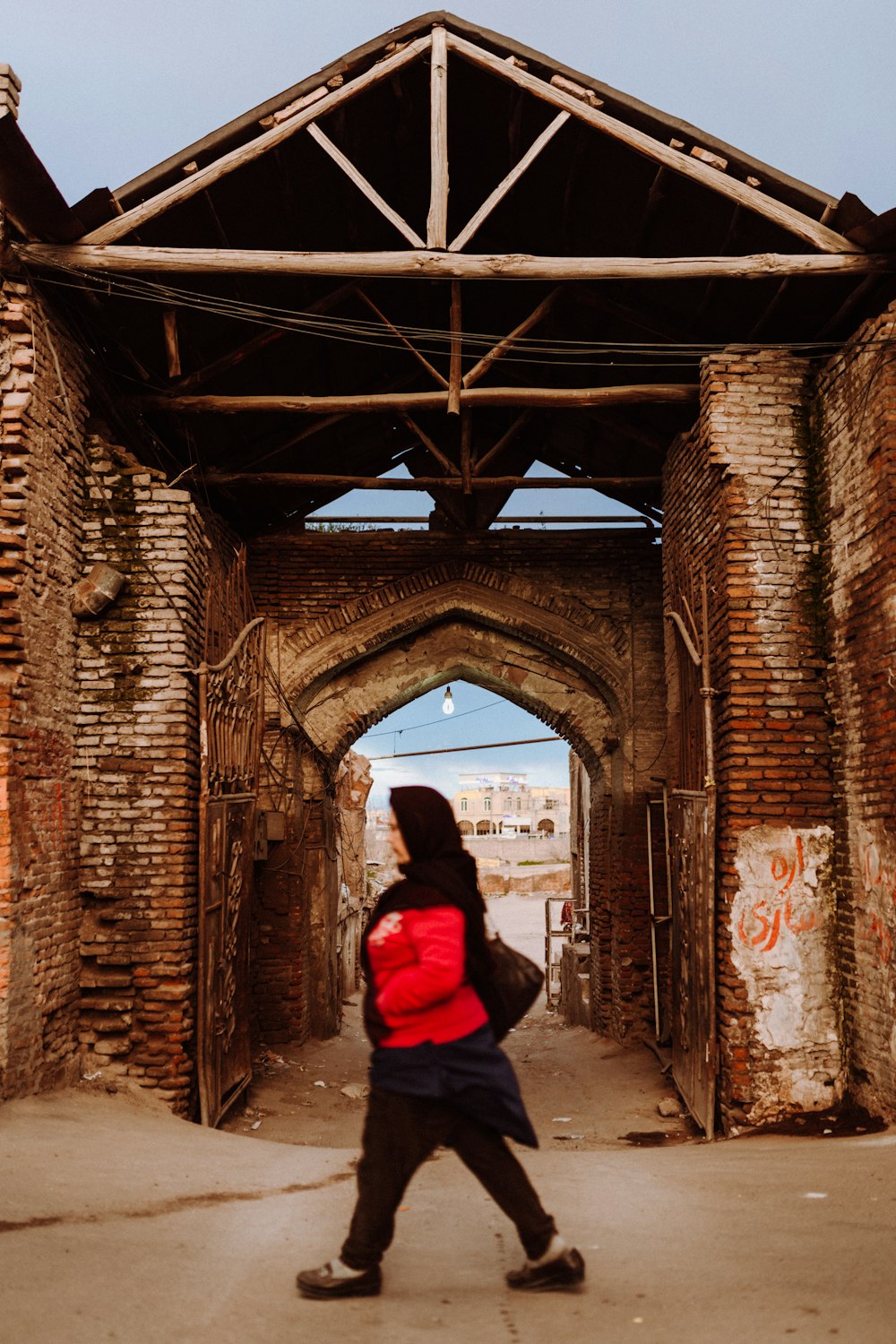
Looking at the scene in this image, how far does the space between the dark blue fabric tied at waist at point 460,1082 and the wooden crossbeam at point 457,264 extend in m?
5.27

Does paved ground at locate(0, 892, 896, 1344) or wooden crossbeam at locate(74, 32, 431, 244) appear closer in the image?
paved ground at locate(0, 892, 896, 1344)

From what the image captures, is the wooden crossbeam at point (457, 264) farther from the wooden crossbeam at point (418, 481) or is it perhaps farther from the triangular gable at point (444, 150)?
the wooden crossbeam at point (418, 481)

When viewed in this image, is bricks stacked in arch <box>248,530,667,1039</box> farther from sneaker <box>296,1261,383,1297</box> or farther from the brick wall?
sneaker <box>296,1261,383,1297</box>

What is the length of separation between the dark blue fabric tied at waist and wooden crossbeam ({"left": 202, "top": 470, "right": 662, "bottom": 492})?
6.94 meters

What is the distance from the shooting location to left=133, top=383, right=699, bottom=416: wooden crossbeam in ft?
25.3

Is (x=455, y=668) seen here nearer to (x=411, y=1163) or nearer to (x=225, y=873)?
(x=225, y=873)

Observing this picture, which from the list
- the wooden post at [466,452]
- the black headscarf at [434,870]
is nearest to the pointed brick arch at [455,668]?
the wooden post at [466,452]

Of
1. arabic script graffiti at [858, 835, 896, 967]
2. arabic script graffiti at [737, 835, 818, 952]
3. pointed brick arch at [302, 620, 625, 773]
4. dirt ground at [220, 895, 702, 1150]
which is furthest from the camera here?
pointed brick arch at [302, 620, 625, 773]

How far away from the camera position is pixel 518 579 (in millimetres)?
10852

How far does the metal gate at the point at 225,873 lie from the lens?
23.6 ft

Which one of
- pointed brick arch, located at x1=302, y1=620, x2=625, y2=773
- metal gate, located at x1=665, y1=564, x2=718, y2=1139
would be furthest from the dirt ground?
pointed brick arch, located at x1=302, y1=620, x2=625, y2=773

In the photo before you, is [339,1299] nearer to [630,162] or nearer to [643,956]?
[630,162]

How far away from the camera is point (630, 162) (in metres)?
7.12

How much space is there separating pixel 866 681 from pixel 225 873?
4882 mm
